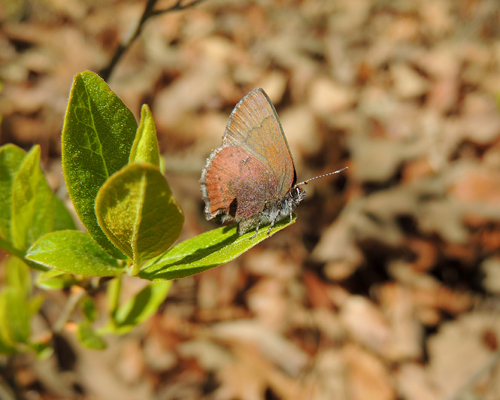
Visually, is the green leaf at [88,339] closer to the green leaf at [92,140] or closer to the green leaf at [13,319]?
the green leaf at [13,319]

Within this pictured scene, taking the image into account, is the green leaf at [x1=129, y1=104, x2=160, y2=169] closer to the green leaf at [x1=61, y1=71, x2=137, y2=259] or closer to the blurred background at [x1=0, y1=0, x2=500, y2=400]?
the green leaf at [x1=61, y1=71, x2=137, y2=259]

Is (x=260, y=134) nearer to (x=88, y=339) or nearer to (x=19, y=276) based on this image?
(x=88, y=339)

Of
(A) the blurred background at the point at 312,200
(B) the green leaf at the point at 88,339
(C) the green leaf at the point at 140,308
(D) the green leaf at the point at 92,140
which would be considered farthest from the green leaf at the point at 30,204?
(A) the blurred background at the point at 312,200

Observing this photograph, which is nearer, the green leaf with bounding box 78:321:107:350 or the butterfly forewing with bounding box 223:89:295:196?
the green leaf with bounding box 78:321:107:350

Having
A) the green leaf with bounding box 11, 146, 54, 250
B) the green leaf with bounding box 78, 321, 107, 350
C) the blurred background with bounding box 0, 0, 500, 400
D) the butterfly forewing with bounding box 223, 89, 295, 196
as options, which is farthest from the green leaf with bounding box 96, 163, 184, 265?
the blurred background with bounding box 0, 0, 500, 400

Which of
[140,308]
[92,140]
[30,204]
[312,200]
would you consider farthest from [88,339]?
[312,200]

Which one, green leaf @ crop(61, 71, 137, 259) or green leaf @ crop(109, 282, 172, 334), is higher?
green leaf @ crop(61, 71, 137, 259)

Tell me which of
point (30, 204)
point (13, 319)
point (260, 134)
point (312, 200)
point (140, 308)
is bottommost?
point (312, 200)
